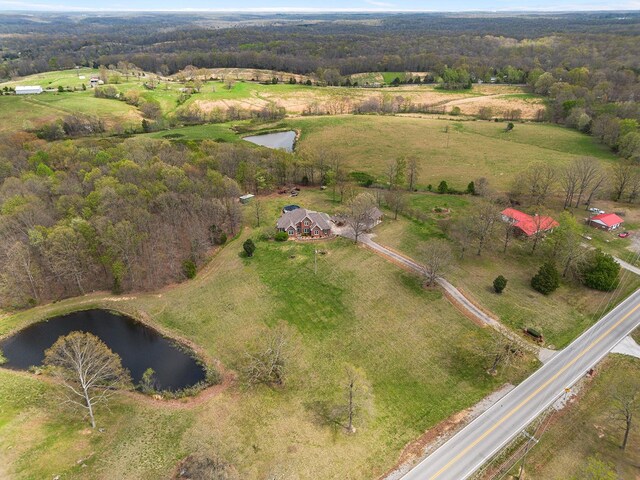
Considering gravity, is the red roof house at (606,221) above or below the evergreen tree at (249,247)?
above

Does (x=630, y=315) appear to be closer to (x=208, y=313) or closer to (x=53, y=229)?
(x=208, y=313)

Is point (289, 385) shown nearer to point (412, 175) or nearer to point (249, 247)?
point (249, 247)

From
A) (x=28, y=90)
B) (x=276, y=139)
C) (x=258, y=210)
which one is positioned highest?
(x=28, y=90)

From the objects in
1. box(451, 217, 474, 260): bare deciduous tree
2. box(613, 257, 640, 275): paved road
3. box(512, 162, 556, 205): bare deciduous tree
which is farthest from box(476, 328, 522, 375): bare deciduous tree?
box(512, 162, 556, 205): bare deciduous tree

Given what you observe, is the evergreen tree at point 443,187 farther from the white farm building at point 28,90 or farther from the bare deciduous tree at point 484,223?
the white farm building at point 28,90

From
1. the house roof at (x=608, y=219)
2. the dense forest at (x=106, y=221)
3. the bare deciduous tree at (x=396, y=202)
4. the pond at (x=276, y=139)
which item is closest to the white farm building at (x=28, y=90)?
the dense forest at (x=106, y=221)

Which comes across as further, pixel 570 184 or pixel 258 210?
pixel 570 184

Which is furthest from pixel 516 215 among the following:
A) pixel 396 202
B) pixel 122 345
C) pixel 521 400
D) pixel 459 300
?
pixel 122 345

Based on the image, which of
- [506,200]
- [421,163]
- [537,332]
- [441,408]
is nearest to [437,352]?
[441,408]
